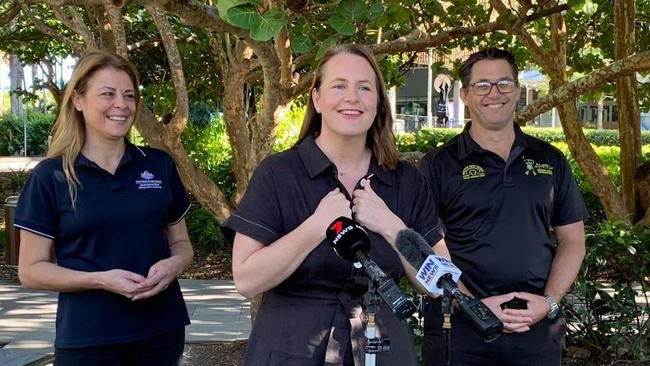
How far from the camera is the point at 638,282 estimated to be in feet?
17.6

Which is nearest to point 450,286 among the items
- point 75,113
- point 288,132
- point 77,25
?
point 75,113

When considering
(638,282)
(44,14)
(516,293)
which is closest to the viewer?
(516,293)

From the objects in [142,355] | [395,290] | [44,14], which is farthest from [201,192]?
[44,14]

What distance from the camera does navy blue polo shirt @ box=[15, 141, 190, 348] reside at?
9.78 ft

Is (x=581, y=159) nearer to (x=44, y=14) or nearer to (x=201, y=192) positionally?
(x=201, y=192)

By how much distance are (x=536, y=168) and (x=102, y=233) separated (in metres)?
1.84

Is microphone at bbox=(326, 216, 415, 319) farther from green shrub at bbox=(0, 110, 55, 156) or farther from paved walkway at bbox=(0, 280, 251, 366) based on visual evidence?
green shrub at bbox=(0, 110, 55, 156)

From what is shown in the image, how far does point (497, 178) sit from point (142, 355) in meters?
1.65

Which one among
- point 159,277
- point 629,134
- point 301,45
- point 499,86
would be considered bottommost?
point 159,277

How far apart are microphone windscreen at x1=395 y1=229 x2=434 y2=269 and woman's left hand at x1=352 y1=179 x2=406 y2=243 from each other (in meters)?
0.03

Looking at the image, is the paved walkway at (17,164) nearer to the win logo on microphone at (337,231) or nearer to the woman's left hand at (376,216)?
the woman's left hand at (376,216)

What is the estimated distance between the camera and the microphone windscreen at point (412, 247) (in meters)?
2.16

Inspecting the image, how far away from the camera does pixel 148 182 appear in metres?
3.19

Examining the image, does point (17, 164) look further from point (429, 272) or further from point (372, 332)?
point (429, 272)
